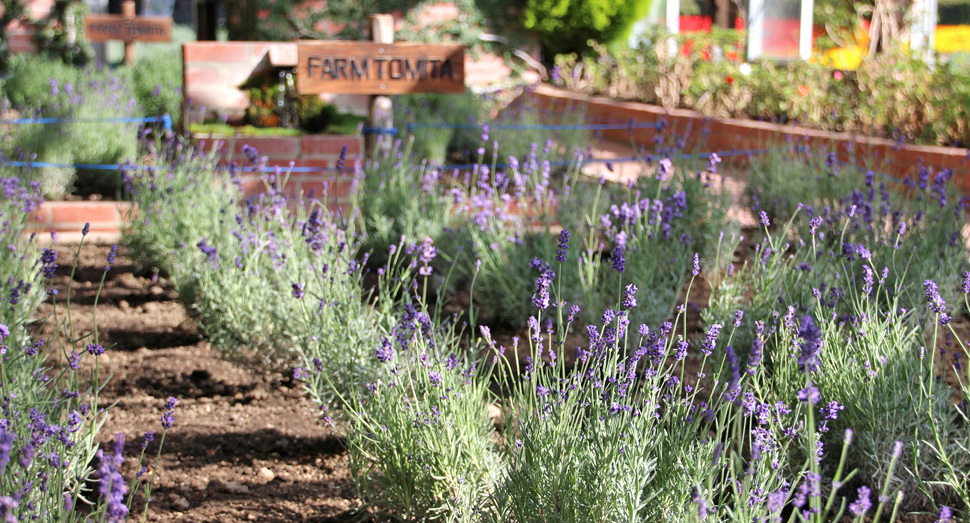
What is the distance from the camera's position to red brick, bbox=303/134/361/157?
19.5 feet

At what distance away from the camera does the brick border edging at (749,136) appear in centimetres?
589

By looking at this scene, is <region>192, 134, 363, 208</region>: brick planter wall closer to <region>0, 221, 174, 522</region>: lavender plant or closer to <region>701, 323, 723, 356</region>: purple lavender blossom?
<region>0, 221, 174, 522</region>: lavender plant

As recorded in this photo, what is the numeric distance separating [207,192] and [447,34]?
8220mm

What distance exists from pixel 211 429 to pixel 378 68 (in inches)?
105

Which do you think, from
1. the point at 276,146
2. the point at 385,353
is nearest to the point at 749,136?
the point at 276,146

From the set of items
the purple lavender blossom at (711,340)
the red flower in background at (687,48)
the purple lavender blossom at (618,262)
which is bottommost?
the purple lavender blossom at (711,340)

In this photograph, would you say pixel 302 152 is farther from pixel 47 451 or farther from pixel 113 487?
pixel 113 487

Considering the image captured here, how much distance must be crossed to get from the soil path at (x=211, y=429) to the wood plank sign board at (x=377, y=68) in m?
1.52

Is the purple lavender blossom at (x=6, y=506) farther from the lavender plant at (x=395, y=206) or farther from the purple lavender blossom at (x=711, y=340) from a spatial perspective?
the lavender plant at (x=395, y=206)

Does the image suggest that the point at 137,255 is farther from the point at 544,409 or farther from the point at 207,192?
the point at 544,409

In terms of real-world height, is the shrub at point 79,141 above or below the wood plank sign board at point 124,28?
below

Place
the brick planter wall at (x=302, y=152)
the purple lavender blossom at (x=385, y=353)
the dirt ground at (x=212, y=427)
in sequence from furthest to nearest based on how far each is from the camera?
the brick planter wall at (x=302, y=152) < the dirt ground at (x=212, y=427) < the purple lavender blossom at (x=385, y=353)

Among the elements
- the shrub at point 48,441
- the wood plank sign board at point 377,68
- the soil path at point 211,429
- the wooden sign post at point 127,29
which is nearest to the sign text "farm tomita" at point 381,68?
the wood plank sign board at point 377,68

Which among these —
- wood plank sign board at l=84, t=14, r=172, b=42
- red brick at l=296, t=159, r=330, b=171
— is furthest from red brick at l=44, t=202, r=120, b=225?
wood plank sign board at l=84, t=14, r=172, b=42
